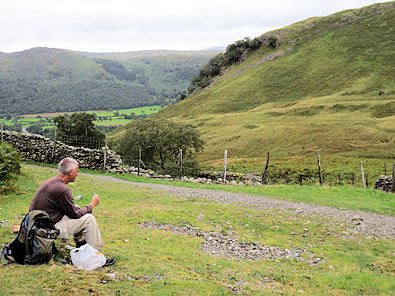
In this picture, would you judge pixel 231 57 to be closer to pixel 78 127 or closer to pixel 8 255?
pixel 78 127

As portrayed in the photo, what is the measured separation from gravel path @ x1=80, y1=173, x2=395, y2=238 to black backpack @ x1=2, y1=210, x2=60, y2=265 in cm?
1152

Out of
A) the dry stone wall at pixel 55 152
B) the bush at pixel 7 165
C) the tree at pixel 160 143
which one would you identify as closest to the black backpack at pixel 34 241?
the bush at pixel 7 165

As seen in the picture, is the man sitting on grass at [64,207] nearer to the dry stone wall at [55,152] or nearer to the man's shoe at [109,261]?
the man's shoe at [109,261]

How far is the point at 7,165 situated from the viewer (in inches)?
796

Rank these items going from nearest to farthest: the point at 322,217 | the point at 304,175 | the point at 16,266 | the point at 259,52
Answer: the point at 16,266 → the point at 322,217 → the point at 304,175 → the point at 259,52

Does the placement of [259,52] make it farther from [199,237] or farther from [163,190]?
[199,237]

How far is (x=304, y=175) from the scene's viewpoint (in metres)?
44.6

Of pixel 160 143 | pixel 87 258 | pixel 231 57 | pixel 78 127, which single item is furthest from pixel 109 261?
pixel 231 57

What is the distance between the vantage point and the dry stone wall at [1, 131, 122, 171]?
3347 cm

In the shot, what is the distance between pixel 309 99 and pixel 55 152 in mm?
78789

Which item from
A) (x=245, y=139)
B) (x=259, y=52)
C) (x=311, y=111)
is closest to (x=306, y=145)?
(x=245, y=139)

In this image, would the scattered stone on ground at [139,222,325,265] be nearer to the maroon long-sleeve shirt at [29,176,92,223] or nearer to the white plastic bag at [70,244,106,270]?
the white plastic bag at [70,244,106,270]

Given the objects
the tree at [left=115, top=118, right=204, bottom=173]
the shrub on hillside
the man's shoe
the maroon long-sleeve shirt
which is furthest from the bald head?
the shrub on hillside

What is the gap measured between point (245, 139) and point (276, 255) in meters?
62.0
